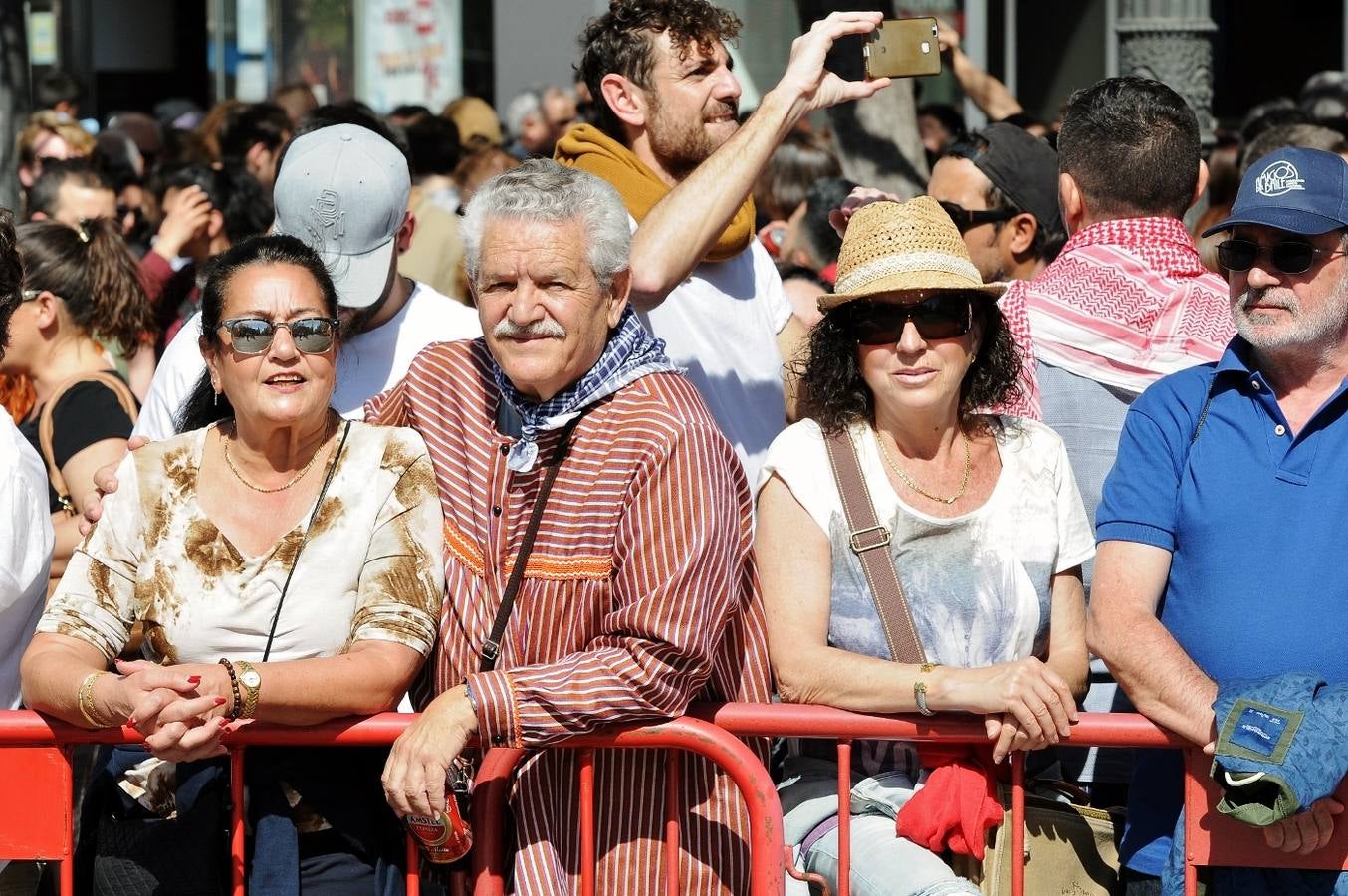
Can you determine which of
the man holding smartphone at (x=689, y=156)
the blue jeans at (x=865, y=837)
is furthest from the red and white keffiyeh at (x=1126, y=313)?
the blue jeans at (x=865, y=837)

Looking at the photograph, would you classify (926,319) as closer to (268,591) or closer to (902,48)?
(902,48)

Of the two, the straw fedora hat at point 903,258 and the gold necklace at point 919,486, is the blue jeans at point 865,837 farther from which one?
the straw fedora hat at point 903,258

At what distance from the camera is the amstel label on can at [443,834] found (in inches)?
131

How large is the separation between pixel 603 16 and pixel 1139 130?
1436mm

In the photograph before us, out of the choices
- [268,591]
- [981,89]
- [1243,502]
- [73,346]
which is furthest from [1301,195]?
[981,89]

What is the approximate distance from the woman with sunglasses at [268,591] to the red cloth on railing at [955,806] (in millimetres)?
1014

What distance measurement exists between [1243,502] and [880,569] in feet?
2.36

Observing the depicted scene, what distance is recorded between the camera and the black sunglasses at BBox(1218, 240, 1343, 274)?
3.59m

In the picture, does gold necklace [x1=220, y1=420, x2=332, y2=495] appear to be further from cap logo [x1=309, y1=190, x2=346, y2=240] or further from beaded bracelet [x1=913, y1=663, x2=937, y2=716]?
beaded bracelet [x1=913, y1=663, x2=937, y2=716]

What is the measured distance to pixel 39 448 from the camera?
499 cm

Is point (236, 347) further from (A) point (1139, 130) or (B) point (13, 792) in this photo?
(A) point (1139, 130)

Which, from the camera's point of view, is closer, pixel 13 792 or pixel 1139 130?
pixel 13 792

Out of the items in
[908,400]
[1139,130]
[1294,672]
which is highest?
[1139,130]

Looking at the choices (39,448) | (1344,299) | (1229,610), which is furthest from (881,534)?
(39,448)
